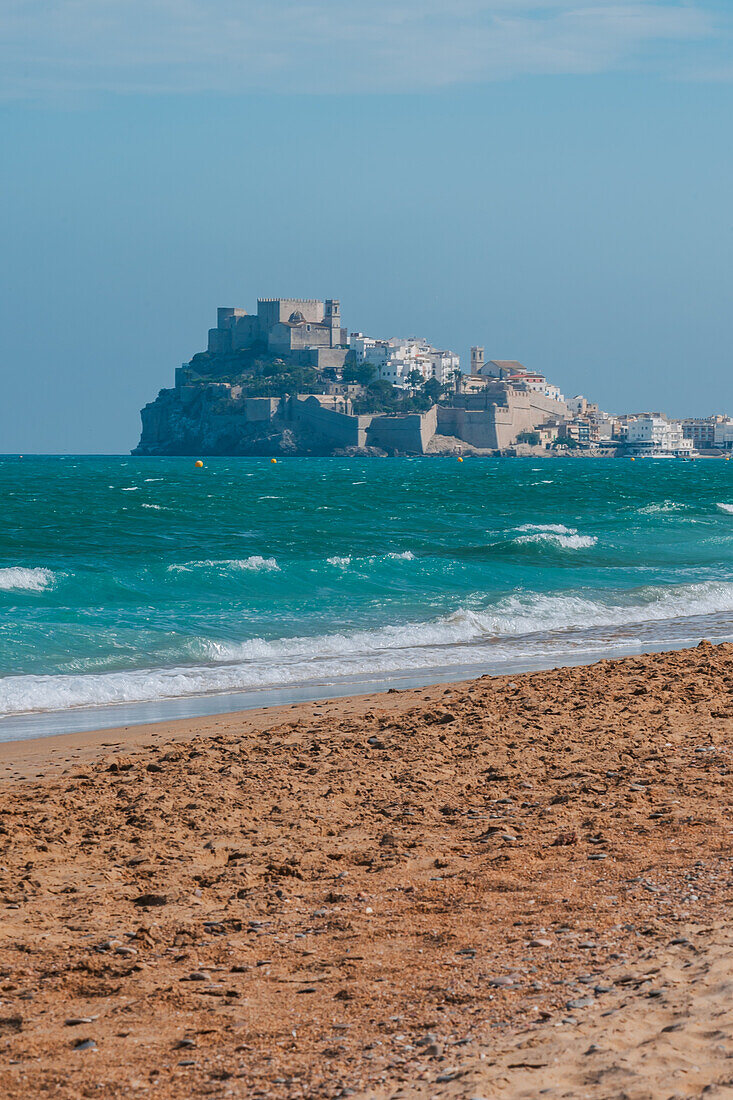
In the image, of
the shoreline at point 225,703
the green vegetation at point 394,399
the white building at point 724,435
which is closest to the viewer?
the shoreline at point 225,703

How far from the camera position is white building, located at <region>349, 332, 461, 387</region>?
160500 mm

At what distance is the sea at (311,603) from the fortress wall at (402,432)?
98808 mm

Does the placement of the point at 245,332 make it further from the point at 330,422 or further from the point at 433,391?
the point at 330,422

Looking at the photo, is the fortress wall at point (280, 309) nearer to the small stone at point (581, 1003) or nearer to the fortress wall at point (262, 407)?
the fortress wall at point (262, 407)

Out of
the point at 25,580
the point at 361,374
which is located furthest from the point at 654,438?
the point at 25,580

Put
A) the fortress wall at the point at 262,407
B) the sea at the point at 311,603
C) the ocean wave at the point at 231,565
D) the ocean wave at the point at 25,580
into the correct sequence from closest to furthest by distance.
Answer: the sea at the point at 311,603 → the ocean wave at the point at 25,580 → the ocean wave at the point at 231,565 → the fortress wall at the point at 262,407

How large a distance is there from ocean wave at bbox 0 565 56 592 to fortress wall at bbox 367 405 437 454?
11601 cm

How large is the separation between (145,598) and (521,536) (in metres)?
12.4

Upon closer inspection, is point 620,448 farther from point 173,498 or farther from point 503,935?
point 503,935

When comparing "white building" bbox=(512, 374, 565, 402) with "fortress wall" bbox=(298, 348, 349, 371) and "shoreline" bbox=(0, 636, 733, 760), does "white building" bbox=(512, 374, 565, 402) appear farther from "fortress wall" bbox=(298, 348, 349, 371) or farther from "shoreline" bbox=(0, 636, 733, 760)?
"shoreline" bbox=(0, 636, 733, 760)

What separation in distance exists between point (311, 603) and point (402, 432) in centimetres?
11833

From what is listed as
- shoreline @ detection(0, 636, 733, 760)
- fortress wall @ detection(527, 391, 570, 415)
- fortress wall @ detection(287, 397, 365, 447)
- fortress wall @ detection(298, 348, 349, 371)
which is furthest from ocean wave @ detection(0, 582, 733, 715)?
fortress wall @ detection(298, 348, 349, 371)

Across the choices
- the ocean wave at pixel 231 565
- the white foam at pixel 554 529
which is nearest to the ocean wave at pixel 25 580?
the ocean wave at pixel 231 565

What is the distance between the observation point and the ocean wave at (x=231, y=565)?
63.2 ft
